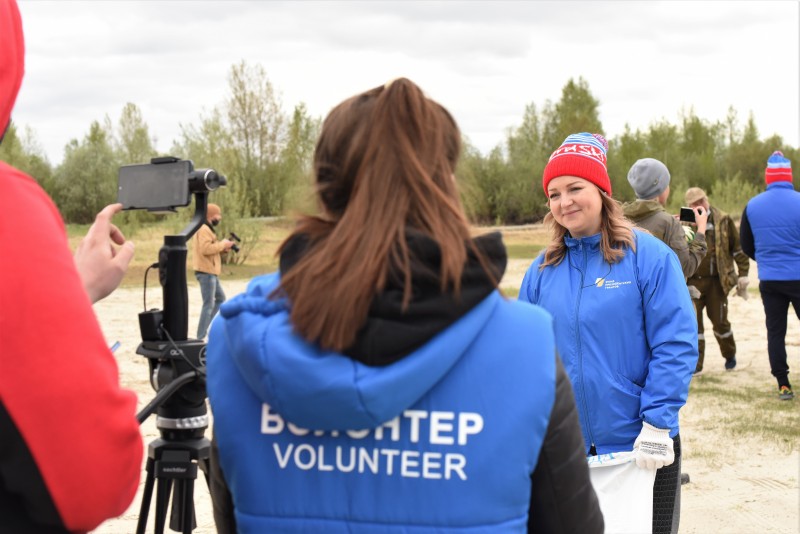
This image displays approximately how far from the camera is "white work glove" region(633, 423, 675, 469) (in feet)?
9.23

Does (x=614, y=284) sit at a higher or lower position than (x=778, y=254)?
higher

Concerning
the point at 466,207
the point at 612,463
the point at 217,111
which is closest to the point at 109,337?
the point at 612,463

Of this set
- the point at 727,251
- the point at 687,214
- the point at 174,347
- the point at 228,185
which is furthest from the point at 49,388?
the point at 228,185

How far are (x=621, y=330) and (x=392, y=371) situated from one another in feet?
6.04

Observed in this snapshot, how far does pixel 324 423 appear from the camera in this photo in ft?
4.57

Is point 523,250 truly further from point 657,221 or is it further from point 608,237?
point 608,237

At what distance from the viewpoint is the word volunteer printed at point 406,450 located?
142cm

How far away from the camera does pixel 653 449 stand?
2836 mm

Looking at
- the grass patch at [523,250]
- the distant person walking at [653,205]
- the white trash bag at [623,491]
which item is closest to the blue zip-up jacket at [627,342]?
the white trash bag at [623,491]

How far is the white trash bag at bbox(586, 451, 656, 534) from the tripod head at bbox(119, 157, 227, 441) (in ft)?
4.15

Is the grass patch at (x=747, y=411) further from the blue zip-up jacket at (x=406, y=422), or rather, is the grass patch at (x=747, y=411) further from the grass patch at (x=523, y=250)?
the grass patch at (x=523, y=250)

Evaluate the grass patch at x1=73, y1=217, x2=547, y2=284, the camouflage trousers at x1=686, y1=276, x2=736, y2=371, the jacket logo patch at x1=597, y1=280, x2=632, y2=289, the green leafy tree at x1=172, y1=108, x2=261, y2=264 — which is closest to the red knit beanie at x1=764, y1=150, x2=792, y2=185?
the camouflage trousers at x1=686, y1=276, x2=736, y2=371

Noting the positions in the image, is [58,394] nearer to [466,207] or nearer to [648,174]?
[466,207]

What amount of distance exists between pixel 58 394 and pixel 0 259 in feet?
0.69
